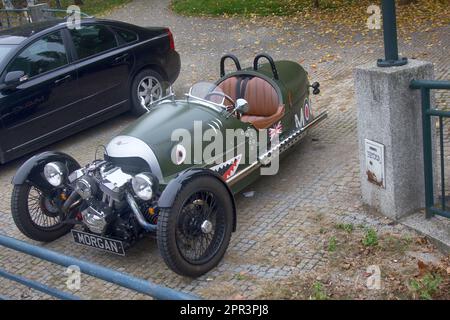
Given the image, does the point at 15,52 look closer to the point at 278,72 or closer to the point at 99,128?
the point at 99,128

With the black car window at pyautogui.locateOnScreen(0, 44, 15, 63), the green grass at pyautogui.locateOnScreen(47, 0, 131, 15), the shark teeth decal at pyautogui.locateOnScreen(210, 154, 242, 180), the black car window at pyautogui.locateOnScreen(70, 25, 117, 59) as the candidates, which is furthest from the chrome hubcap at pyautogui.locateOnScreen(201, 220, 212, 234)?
the green grass at pyautogui.locateOnScreen(47, 0, 131, 15)

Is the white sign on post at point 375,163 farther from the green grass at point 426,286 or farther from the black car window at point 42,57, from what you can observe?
the black car window at point 42,57

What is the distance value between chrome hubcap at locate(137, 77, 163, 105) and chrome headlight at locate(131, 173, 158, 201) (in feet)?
15.2

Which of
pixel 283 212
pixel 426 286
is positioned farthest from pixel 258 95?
pixel 426 286

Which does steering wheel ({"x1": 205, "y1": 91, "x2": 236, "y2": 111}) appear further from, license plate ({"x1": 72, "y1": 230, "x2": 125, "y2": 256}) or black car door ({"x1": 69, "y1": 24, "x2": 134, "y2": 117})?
black car door ({"x1": 69, "y1": 24, "x2": 134, "y2": 117})

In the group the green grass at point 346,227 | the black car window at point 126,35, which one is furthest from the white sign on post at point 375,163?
the black car window at point 126,35

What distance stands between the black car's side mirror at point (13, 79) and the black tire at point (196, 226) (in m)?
4.06

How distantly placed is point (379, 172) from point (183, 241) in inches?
76.1

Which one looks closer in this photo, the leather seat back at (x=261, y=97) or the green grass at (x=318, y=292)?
the green grass at (x=318, y=292)

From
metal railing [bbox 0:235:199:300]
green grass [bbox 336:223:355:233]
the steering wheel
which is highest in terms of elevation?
the steering wheel

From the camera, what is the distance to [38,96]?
26.7 feet

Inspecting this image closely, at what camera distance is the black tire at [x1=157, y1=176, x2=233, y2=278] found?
4.60m

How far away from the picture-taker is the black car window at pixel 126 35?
30.6ft
